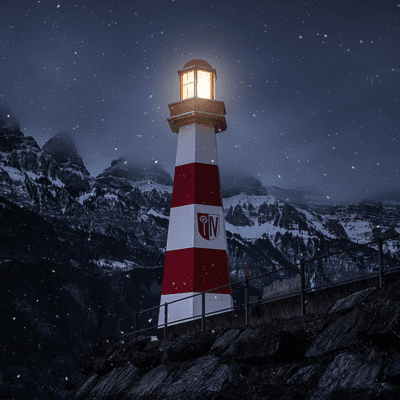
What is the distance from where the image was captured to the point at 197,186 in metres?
14.6

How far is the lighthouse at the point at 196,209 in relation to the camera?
1370 centimetres

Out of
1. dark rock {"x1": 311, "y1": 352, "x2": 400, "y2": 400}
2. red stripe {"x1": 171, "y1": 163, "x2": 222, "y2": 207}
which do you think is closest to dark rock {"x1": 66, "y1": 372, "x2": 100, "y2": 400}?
red stripe {"x1": 171, "y1": 163, "x2": 222, "y2": 207}

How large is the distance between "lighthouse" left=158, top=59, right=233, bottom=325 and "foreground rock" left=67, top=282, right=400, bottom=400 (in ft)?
13.8

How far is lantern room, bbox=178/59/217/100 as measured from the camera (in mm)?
16200

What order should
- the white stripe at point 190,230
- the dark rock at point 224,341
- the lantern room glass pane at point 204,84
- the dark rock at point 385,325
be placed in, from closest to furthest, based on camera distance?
the dark rock at point 385,325 → the dark rock at point 224,341 → the white stripe at point 190,230 → the lantern room glass pane at point 204,84

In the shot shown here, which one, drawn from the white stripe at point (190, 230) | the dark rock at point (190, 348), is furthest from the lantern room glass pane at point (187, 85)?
the dark rock at point (190, 348)

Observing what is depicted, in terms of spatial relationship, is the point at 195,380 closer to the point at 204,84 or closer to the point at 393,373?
the point at 393,373

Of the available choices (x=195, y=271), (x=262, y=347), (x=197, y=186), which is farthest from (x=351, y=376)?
(x=197, y=186)

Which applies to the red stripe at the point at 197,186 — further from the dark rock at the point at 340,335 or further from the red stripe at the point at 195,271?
the dark rock at the point at 340,335

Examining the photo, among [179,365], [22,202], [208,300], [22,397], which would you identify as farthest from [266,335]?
[22,202]

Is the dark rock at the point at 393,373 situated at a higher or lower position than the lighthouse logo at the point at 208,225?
lower

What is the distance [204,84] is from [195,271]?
5663 mm

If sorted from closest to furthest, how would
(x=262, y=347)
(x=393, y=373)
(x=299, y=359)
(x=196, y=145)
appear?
(x=393, y=373), (x=299, y=359), (x=262, y=347), (x=196, y=145)

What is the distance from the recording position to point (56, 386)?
224ft
